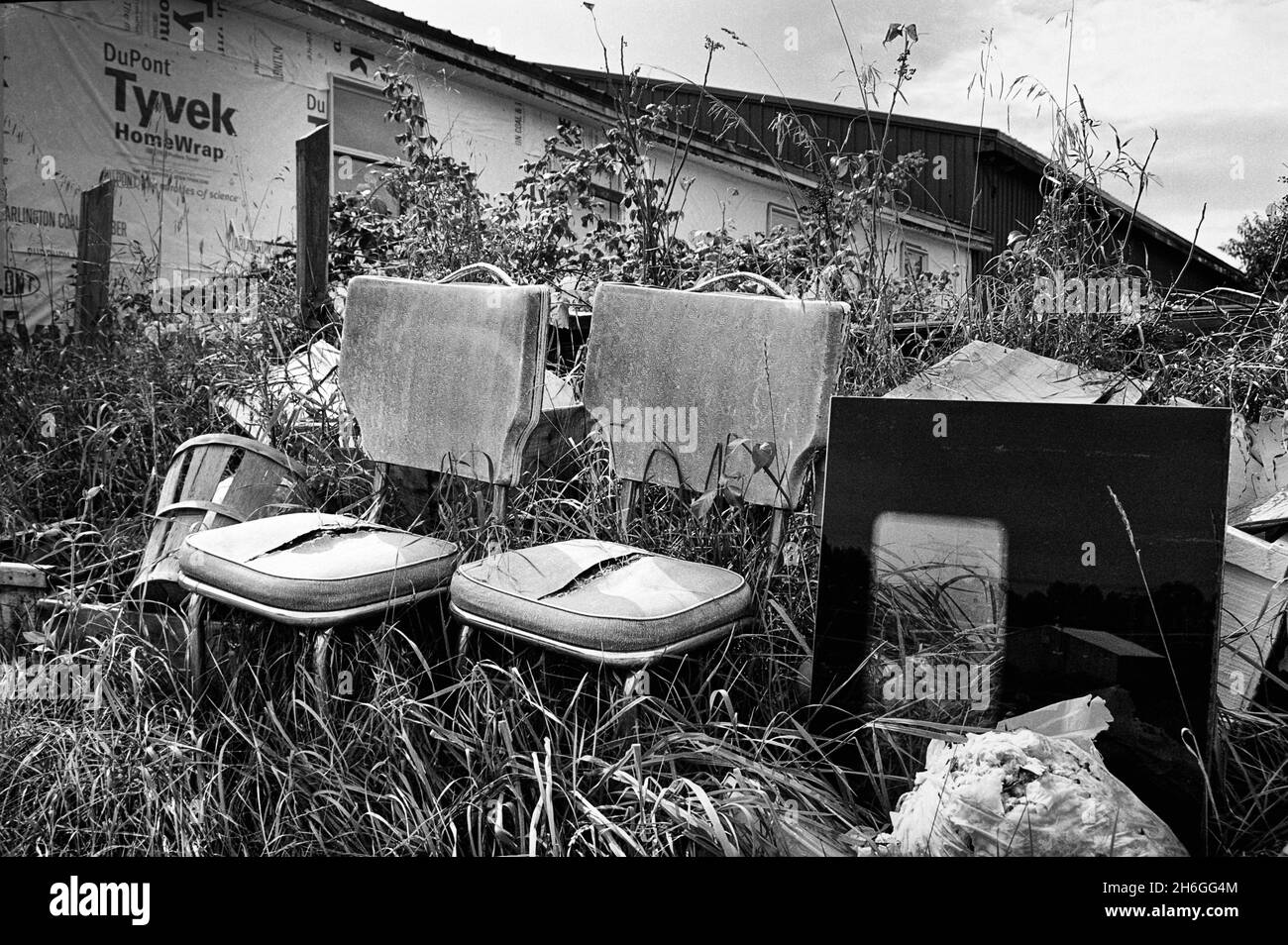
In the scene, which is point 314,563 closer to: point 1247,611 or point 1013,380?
point 1013,380

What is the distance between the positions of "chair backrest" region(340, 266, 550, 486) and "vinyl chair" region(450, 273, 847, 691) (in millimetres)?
199

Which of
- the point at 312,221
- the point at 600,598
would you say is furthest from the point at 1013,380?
the point at 312,221

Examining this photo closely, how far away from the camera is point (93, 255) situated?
4.85 metres

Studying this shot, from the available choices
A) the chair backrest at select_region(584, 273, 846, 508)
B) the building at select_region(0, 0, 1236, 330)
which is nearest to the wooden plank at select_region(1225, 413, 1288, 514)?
the chair backrest at select_region(584, 273, 846, 508)

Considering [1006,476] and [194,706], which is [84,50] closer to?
[194,706]

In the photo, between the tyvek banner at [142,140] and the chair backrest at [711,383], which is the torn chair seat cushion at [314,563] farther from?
the tyvek banner at [142,140]

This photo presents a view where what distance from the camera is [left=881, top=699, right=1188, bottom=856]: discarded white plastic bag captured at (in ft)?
4.57

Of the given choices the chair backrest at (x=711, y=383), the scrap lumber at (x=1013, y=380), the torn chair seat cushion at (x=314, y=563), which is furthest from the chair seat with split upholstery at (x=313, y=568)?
the scrap lumber at (x=1013, y=380)

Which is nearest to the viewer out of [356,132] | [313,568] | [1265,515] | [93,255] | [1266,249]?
[313,568]

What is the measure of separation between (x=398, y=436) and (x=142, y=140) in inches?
186

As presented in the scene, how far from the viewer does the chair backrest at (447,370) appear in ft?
7.23

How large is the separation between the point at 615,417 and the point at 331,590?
0.78m

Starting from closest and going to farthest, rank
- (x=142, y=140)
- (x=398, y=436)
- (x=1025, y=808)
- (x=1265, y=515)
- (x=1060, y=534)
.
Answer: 1. (x=1025, y=808)
2. (x=1060, y=534)
3. (x=1265, y=515)
4. (x=398, y=436)
5. (x=142, y=140)
